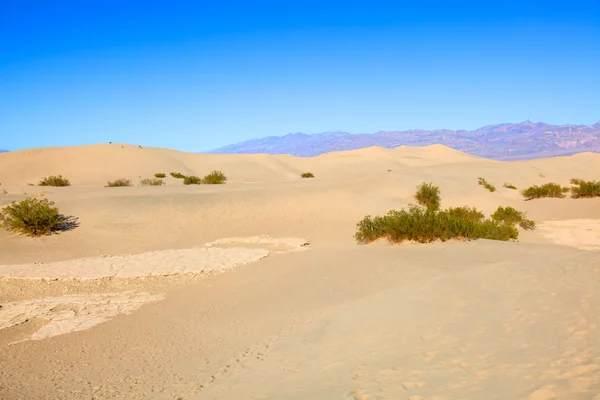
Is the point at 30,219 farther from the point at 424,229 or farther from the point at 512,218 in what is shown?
the point at 512,218

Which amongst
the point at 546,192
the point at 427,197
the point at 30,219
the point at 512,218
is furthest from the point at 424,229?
the point at 546,192

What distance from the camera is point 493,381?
3.37 metres

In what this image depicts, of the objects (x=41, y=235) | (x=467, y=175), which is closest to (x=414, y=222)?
(x=41, y=235)

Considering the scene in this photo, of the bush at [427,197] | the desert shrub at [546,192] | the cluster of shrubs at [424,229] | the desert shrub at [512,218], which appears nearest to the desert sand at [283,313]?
the cluster of shrubs at [424,229]

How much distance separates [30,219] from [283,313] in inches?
431

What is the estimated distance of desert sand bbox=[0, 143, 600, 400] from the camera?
391 cm

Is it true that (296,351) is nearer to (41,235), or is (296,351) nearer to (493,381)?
(493,381)

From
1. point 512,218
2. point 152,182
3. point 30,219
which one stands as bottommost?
point 512,218

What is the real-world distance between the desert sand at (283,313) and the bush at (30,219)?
0.37 m

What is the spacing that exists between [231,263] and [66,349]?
212 inches

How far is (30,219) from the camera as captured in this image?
13.9 metres

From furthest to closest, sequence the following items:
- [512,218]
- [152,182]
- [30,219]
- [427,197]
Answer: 1. [152,182]
2. [427,197]
3. [512,218]
4. [30,219]

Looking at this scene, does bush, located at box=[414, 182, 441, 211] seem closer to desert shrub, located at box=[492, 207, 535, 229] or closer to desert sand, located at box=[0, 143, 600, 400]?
desert shrub, located at box=[492, 207, 535, 229]

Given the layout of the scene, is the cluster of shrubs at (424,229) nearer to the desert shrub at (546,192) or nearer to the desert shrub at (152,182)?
the desert shrub at (546,192)
